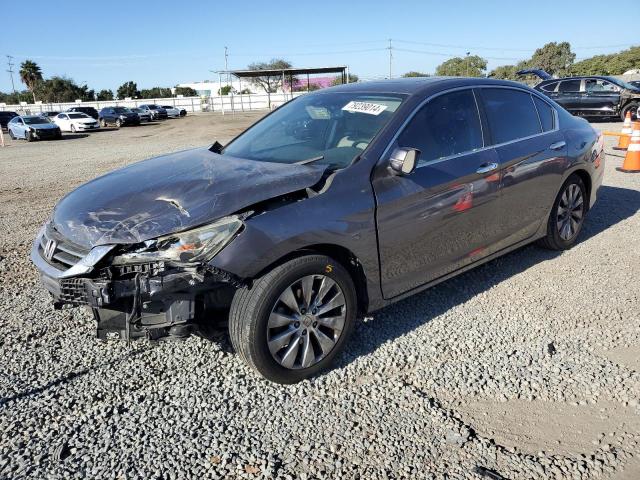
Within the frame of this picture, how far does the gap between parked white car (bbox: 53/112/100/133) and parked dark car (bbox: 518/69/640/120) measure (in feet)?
87.6

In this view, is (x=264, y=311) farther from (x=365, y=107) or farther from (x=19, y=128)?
(x=19, y=128)

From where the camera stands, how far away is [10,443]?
258 centimetres

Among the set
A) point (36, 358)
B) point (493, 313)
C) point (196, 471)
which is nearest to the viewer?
point (196, 471)

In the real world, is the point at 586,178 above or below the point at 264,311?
above

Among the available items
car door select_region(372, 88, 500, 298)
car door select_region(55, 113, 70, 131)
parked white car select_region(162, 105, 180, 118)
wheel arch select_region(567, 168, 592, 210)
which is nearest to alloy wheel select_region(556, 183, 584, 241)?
wheel arch select_region(567, 168, 592, 210)

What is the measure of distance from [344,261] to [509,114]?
2227 mm

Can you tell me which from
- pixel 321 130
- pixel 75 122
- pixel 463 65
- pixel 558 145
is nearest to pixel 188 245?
pixel 321 130

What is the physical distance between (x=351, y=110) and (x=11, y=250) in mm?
4266

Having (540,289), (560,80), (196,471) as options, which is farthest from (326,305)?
(560,80)

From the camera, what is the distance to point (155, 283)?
2.65m

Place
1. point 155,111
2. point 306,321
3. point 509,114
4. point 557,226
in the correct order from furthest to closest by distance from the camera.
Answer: point 155,111 < point 557,226 < point 509,114 < point 306,321

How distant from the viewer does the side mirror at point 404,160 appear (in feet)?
10.5

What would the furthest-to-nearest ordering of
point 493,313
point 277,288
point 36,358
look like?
point 493,313, point 36,358, point 277,288

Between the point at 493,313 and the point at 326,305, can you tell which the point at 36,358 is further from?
the point at 493,313
